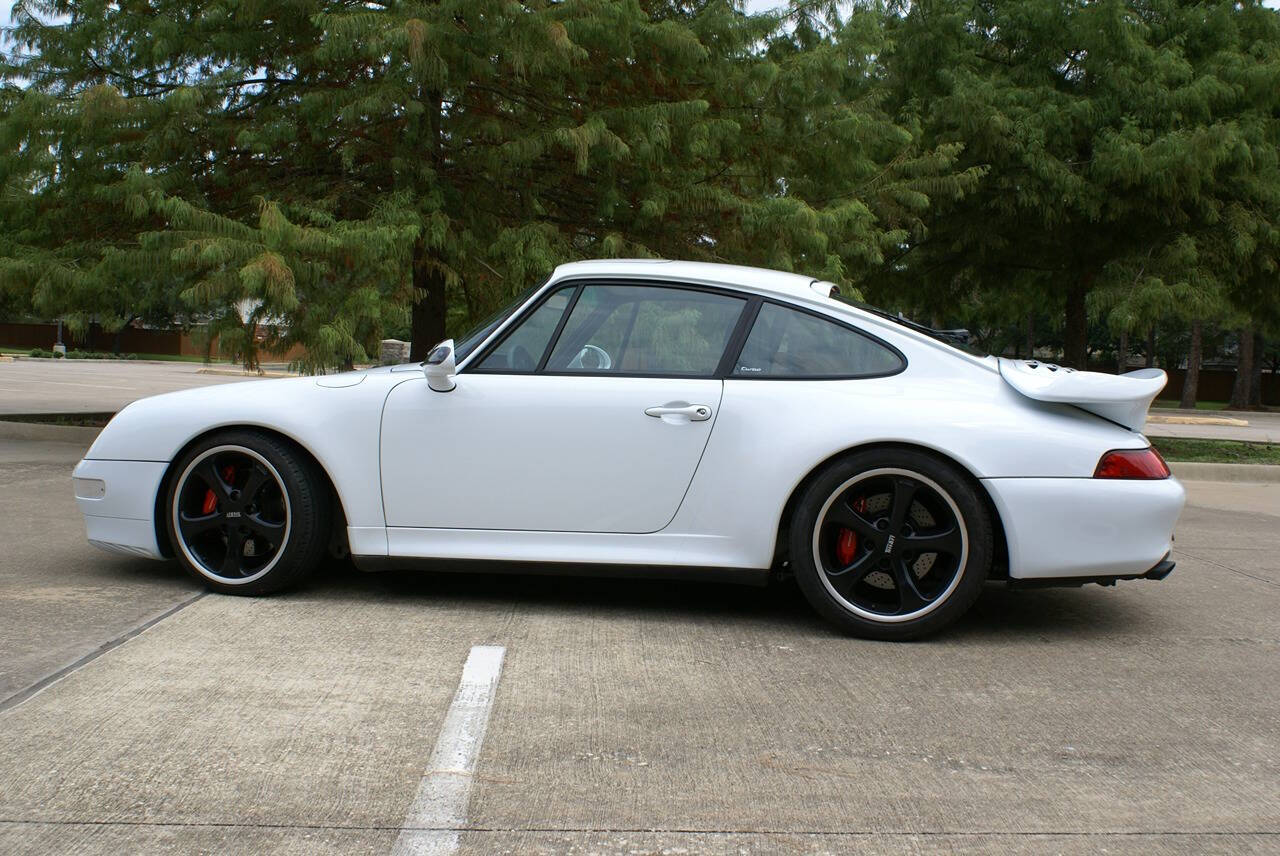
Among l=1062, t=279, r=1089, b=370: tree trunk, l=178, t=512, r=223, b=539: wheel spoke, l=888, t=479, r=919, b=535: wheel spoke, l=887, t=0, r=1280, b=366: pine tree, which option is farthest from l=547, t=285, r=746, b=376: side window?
l=1062, t=279, r=1089, b=370: tree trunk

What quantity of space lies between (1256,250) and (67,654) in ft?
46.8

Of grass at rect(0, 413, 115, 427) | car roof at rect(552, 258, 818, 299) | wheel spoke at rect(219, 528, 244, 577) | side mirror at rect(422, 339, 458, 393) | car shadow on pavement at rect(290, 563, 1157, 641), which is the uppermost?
car roof at rect(552, 258, 818, 299)

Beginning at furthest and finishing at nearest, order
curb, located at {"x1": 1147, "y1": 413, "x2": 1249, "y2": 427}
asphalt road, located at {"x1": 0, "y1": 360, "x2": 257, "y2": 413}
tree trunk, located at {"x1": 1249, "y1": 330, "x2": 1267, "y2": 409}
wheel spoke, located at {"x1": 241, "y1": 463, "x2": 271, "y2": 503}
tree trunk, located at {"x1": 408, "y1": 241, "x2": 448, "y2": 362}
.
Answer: tree trunk, located at {"x1": 1249, "y1": 330, "x2": 1267, "y2": 409} < curb, located at {"x1": 1147, "y1": 413, "x2": 1249, "y2": 427} < asphalt road, located at {"x1": 0, "y1": 360, "x2": 257, "y2": 413} < tree trunk, located at {"x1": 408, "y1": 241, "x2": 448, "y2": 362} < wheel spoke, located at {"x1": 241, "y1": 463, "x2": 271, "y2": 503}

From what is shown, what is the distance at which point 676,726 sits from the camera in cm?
348

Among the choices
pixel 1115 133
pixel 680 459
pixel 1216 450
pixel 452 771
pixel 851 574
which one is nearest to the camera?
pixel 452 771

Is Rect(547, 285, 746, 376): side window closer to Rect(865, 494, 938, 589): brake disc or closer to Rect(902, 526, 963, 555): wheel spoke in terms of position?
Rect(865, 494, 938, 589): brake disc

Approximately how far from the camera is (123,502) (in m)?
5.00

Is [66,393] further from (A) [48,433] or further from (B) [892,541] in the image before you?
(B) [892,541]

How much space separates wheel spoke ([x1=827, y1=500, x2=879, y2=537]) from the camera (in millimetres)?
4449

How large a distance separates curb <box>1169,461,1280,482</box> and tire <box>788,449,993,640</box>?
28.0 feet

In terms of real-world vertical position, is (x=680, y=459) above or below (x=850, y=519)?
above

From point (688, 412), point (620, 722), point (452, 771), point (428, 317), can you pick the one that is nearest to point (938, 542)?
point (688, 412)

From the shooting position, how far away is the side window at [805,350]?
468cm

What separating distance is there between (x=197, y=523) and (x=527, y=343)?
1523 mm
